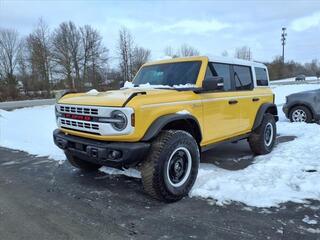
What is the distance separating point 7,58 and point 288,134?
159 ft

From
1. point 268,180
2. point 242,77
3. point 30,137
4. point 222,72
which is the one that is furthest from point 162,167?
point 30,137

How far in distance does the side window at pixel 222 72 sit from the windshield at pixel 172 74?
240mm

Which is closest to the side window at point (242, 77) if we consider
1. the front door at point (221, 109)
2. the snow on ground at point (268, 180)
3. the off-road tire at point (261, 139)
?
the front door at point (221, 109)

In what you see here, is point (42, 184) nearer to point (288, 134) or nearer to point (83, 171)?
point (83, 171)

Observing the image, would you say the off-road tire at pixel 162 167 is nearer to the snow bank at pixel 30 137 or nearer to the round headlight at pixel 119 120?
the round headlight at pixel 119 120

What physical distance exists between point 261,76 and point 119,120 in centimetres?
443

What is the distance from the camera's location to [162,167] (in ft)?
14.4

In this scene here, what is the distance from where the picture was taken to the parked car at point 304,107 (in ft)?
36.7

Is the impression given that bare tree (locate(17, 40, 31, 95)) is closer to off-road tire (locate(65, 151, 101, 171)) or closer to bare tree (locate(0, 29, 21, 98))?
bare tree (locate(0, 29, 21, 98))

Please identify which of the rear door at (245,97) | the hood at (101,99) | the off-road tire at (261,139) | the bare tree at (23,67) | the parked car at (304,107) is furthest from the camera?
the bare tree at (23,67)

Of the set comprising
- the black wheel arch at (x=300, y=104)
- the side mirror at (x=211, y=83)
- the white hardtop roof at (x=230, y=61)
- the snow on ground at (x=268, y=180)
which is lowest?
the snow on ground at (x=268, y=180)

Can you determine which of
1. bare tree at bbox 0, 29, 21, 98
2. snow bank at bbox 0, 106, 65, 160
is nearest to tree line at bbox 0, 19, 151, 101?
bare tree at bbox 0, 29, 21, 98

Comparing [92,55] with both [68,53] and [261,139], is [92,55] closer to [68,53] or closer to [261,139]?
[68,53]

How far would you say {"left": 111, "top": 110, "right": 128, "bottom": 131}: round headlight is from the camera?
166 inches
